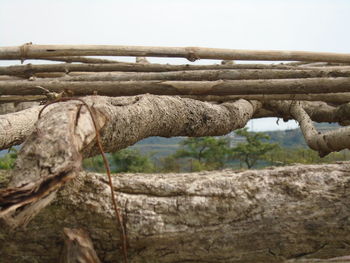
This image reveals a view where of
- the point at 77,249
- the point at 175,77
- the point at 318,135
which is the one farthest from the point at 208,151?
the point at 77,249

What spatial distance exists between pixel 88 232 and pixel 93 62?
2.23 meters

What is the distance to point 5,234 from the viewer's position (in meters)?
0.92

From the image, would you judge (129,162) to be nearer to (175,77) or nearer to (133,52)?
(133,52)

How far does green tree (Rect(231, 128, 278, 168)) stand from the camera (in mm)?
14141

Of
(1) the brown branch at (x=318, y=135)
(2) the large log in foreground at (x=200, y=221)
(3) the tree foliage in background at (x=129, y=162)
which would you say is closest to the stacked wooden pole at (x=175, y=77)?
(1) the brown branch at (x=318, y=135)

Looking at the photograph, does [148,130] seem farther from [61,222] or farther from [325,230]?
[325,230]

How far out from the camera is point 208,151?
46.3 ft

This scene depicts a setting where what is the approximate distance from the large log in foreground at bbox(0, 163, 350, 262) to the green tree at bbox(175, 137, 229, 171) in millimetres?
12480

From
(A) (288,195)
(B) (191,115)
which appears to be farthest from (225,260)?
(B) (191,115)

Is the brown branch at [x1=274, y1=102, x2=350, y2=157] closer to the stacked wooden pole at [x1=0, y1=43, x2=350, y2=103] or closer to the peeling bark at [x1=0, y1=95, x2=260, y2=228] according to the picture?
the stacked wooden pole at [x1=0, y1=43, x2=350, y2=103]

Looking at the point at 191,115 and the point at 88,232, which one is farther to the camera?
the point at 191,115

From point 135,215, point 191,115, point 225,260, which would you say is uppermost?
point 191,115

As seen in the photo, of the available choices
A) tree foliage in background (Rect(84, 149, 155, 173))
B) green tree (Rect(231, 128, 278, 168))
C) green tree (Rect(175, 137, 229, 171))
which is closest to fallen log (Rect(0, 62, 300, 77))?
tree foliage in background (Rect(84, 149, 155, 173))

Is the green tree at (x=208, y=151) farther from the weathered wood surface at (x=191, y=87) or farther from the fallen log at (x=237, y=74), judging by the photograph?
the weathered wood surface at (x=191, y=87)
